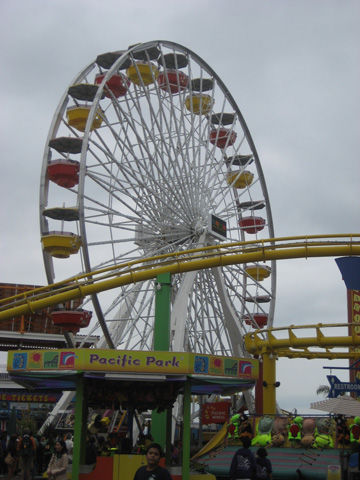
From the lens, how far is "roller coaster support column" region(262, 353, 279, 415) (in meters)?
24.5

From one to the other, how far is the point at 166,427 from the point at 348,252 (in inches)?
251

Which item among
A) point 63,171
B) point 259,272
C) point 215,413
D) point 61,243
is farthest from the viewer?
point 259,272

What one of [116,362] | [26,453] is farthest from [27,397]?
[116,362]

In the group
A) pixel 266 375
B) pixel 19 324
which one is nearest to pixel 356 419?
pixel 266 375

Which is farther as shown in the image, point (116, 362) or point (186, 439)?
point (186, 439)

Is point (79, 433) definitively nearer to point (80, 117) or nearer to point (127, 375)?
point (127, 375)

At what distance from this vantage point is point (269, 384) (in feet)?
80.8

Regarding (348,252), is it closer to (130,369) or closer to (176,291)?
(130,369)

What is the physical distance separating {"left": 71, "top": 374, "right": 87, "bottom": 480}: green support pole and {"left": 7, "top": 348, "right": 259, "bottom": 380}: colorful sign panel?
0.49 metres

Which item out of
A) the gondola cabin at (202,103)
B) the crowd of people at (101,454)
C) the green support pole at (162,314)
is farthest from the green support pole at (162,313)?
the gondola cabin at (202,103)

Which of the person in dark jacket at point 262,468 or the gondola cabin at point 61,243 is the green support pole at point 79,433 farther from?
the gondola cabin at point 61,243

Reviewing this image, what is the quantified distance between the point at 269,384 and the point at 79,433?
1320 cm

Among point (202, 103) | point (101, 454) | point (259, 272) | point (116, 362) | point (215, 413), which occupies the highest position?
point (202, 103)

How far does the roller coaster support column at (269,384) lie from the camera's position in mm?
24531
